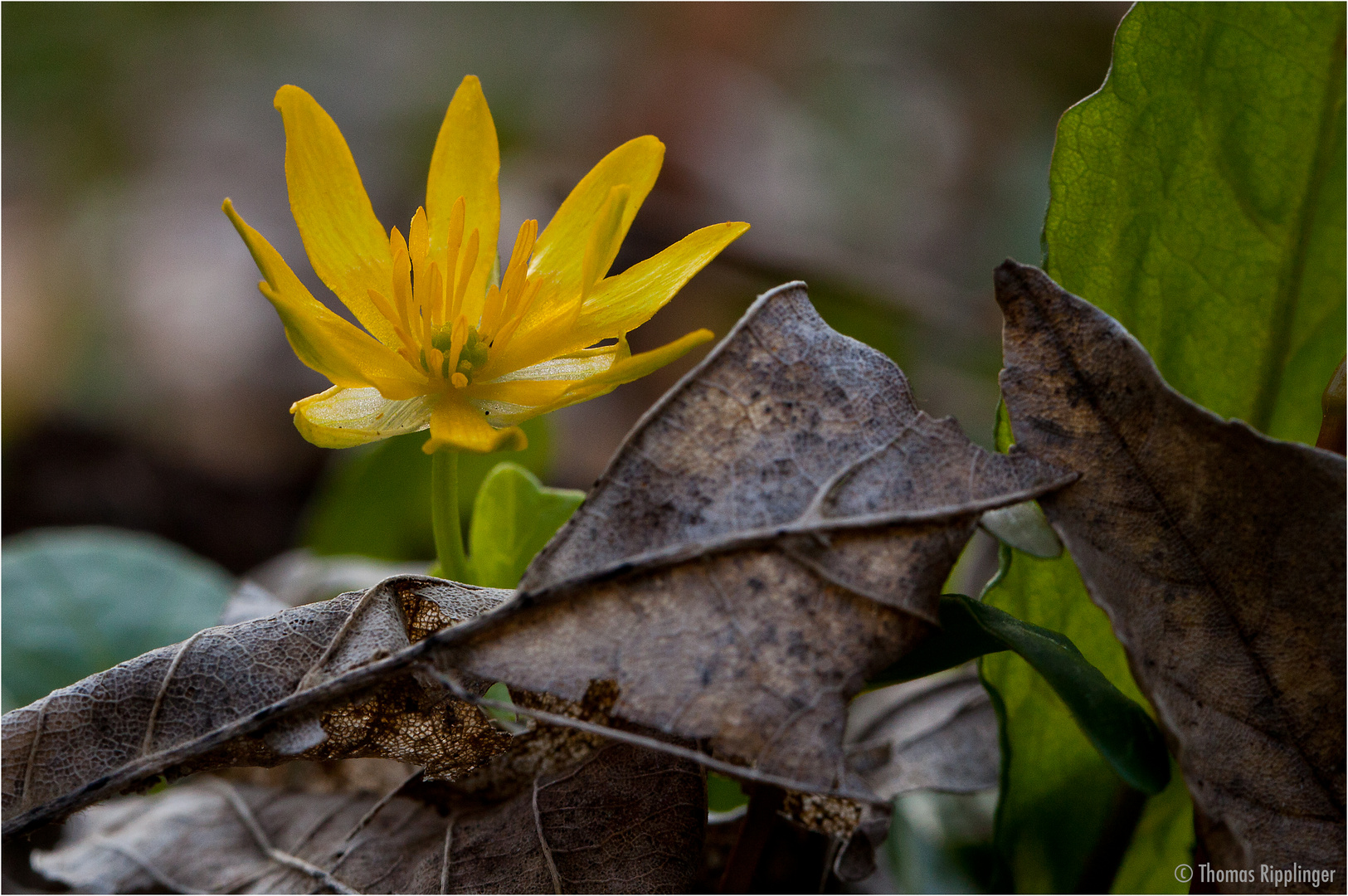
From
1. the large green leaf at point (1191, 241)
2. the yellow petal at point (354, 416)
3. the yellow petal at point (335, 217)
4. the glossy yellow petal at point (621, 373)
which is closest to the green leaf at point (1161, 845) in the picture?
the large green leaf at point (1191, 241)

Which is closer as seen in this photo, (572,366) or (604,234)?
(604,234)

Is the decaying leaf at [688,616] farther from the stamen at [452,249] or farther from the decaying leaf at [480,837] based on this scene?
the stamen at [452,249]

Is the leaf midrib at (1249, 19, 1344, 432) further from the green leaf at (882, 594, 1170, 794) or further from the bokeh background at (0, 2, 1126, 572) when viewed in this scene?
the bokeh background at (0, 2, 1126, 572)

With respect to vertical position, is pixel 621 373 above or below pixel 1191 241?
below

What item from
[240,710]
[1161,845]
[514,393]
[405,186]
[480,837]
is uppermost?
[405,186]

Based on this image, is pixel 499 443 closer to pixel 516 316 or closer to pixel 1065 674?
pixel 516 316

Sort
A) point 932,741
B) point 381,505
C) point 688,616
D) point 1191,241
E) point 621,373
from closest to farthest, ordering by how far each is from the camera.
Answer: point 688,616, point 621,373, point 1191,241, point 932,741, point 381,505

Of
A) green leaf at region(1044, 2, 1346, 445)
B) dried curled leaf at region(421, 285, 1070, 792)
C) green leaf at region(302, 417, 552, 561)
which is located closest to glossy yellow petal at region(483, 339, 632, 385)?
dried curled leaf at region(421, 285, 1070, 792)

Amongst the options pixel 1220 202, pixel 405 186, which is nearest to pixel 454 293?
pixel 1220 202
